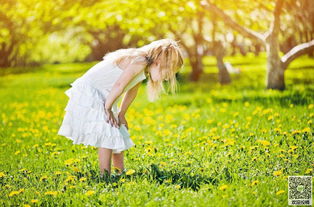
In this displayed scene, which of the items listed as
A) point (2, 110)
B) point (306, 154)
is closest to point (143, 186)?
point (306, 154)

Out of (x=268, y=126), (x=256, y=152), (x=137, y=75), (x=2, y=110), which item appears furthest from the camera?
(x=2, y=110)

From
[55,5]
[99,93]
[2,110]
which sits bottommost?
[2,110]

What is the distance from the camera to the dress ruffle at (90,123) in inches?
153

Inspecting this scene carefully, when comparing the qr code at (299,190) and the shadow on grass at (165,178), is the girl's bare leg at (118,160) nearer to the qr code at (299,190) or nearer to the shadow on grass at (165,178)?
the shadow on grass at (165,178)

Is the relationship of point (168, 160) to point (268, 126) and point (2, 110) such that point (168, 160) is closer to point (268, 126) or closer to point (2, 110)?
point (268, 126)

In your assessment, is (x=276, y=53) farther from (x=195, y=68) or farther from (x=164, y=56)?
(x=195, y=68)

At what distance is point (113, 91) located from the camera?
384cm

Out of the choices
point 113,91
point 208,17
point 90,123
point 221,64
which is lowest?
point 90,123

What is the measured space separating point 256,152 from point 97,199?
5.73 feet

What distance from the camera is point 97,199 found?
10.9ft

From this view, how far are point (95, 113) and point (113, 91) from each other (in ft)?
0.96

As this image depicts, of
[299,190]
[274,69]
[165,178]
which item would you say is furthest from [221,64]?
[299,190]

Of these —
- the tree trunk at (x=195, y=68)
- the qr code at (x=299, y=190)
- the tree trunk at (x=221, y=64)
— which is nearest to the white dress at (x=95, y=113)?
the qr code at (x=299, y=190)

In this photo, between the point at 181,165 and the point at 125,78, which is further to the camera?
the point at 181,165
